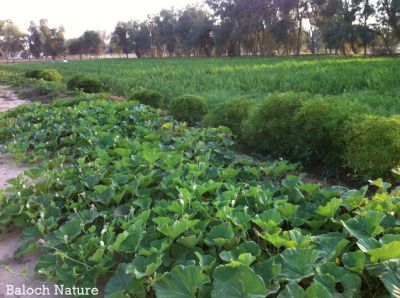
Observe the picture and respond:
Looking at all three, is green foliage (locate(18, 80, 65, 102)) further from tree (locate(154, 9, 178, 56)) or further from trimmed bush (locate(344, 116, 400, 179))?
tree (locate(154, 9, 178, 56))

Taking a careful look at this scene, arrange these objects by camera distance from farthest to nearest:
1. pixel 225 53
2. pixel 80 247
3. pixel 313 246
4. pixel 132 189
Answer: pixel 225 53
pixel 132 189
pixel 80 247
pixel 313 246

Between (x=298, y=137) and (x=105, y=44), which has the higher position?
(x=105, y=44)

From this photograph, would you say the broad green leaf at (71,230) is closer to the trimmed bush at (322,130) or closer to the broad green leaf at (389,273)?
the broad green leaf at (389,273)

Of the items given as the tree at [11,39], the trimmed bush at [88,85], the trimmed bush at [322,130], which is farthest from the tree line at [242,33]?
the trimmed bush at [322,130]

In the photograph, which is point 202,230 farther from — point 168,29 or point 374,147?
point 168,29

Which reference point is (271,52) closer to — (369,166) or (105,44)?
(369,166)

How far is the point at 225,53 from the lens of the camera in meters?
55.7

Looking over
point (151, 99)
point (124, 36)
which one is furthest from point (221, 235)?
point (124, 36)

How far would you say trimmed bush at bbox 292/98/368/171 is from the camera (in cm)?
421

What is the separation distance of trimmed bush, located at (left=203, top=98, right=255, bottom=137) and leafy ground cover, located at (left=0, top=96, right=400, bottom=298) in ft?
4.25

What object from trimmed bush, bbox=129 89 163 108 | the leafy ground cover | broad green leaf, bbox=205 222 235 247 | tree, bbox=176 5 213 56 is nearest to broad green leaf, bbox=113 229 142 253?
the leafy ground cover

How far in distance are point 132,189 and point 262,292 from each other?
1768 mm

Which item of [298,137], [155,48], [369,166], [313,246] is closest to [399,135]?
[369,166]

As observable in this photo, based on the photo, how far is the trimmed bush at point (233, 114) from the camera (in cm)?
575
